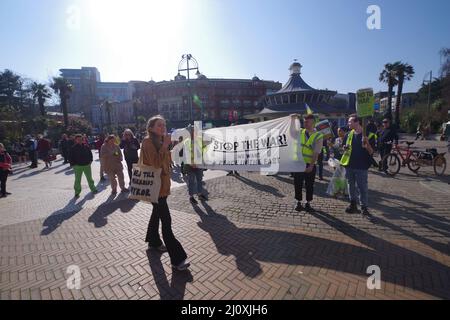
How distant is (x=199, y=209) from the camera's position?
20.1 feet

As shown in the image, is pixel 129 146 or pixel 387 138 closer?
pixel 129 146

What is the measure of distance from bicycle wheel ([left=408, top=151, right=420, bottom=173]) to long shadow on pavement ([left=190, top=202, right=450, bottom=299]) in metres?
6.77

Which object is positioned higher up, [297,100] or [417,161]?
[297,100]

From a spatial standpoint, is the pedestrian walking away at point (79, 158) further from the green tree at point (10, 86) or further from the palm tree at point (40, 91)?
the green tree at point (10, 86)

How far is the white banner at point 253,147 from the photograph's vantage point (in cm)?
527

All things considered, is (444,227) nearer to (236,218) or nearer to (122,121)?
(236,218)

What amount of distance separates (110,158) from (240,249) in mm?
5830

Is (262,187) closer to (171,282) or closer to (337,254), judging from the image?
(337,254)

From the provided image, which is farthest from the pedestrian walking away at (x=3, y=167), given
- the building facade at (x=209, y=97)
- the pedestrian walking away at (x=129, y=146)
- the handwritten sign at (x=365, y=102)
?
the building facade at (x=209, y=97)

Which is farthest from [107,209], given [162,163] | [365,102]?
[365,102]

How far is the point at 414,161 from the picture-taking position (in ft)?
31.2

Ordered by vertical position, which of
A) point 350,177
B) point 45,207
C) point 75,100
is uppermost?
point 75,100
